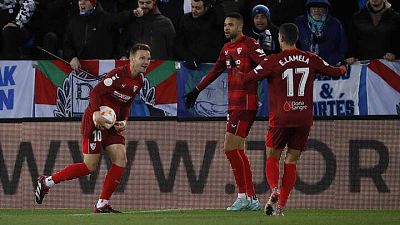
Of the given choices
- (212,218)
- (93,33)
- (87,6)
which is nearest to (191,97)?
(212,218)

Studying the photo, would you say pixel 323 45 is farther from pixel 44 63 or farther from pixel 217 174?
pixel 44 63

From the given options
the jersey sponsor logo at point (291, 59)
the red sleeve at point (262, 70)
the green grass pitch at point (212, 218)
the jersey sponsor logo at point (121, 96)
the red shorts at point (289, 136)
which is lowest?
the green grass pitch at point (212, 218)

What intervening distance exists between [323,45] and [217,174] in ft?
8.32

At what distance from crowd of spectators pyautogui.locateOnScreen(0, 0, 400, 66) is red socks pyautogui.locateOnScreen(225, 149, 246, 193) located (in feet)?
7.75

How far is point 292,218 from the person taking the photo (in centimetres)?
1294

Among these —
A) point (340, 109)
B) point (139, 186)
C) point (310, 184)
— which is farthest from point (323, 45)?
point (139, 186)

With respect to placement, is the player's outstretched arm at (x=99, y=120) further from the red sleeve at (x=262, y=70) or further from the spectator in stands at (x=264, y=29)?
the spectator in stands at (x=264, y=29)

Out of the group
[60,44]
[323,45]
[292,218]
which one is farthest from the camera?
[60,44]

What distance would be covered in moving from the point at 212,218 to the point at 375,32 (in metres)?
5.14

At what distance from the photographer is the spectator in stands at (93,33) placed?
A: 17.9 m

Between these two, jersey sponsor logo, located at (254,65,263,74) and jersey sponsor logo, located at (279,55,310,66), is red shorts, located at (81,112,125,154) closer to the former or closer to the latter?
jersey sponsor logo, located at (254,65,263,74)

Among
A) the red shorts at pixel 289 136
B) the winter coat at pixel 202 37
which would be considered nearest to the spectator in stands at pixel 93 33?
the winter coat at pixel 202 37

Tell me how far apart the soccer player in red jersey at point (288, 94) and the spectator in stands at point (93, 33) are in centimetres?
478

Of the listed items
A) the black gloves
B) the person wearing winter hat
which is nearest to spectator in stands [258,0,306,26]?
the person wearing winter hat
